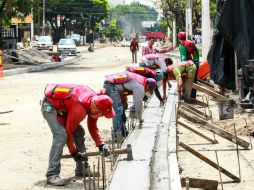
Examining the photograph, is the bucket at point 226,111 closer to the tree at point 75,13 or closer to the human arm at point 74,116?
the human arm at point 74,116

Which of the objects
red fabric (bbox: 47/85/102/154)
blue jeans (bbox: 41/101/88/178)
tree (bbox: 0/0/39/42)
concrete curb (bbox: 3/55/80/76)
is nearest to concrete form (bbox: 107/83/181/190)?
red fabric (bbox: 47/85/102/154)

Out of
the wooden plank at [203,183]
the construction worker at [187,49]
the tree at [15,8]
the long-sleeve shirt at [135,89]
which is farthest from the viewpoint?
the tree at [15,8]

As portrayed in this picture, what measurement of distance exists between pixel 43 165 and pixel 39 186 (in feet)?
3.88

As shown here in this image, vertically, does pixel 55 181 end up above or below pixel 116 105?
below

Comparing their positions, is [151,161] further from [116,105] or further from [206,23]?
[206,23]

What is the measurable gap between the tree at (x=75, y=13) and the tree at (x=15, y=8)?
159 ft

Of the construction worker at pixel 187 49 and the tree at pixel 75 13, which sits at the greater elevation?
the tree at pixel 75 13

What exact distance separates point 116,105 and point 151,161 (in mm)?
1779

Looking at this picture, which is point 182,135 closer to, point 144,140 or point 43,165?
point 144,140

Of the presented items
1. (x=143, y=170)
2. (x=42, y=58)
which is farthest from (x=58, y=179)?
(x=42, y=58)

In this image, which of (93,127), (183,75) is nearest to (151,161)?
(93,127)

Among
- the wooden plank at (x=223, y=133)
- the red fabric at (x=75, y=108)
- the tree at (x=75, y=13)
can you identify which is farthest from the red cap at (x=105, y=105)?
the tree at (x=75, y=13)

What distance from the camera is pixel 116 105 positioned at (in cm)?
930

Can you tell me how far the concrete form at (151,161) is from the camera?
6586 mm
